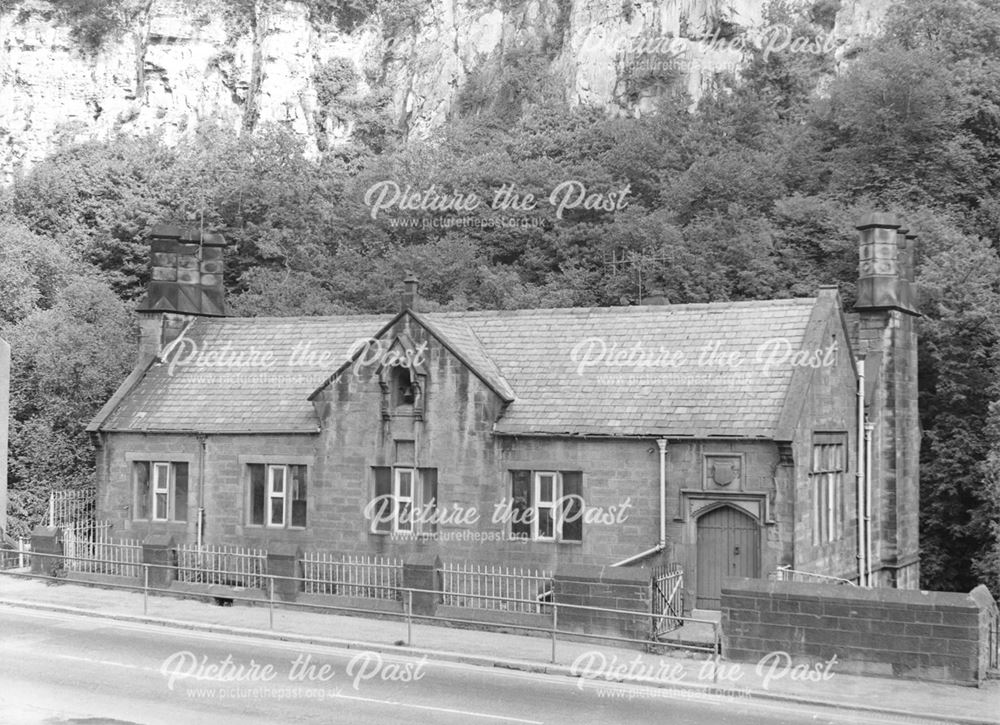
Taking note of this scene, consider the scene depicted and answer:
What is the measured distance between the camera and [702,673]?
60.1ft

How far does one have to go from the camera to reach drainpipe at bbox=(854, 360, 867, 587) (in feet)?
90.4

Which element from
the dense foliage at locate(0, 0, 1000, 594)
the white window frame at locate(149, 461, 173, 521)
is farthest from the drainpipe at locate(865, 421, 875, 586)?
the white window frame at locate(149, 461, 173, 521)

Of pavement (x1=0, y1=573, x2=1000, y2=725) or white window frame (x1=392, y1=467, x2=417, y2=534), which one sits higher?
white window frame (x1=392, y1=467, x2=417, y2=534)

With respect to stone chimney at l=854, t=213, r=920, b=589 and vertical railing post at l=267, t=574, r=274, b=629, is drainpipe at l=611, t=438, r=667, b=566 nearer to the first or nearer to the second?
vertical railing post at l=267, t=574, r=274, b=629

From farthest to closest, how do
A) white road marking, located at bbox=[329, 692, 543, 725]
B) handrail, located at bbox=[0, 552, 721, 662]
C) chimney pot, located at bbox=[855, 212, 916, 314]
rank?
chimney pot, located at bbox=[855, 212, 916, 314], handrail, located at bbox=[0, 552, 721, 662], white road marking, located at bbox=[329, 692, 543, 725]

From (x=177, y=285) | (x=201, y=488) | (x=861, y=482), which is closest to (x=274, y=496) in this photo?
(x=201, y=488)

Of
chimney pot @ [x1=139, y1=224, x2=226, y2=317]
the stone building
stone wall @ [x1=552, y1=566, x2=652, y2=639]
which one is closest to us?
stone wall @ [x1=552, y1=566, x2=652, y2=639]

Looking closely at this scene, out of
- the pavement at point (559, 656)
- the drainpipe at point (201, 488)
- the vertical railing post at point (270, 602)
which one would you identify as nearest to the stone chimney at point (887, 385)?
the pavement at point (559, 656)

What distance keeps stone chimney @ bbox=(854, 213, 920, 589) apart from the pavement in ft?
37.9

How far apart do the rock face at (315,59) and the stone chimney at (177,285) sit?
6480 centimetres

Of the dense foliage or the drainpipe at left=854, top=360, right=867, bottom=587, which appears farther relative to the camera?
the dense foliage

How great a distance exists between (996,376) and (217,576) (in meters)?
22.9

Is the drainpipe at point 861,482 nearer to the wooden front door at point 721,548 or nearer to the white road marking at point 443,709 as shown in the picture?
the wooden front door at point 721,548

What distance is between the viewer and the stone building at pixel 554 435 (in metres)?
24.0
